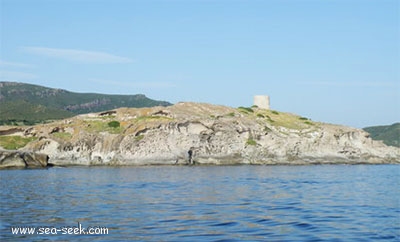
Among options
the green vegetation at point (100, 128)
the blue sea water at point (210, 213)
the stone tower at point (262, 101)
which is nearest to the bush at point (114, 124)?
the green vegetation at point (100, 128)

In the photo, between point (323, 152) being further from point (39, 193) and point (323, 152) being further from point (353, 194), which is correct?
point (39, 193)

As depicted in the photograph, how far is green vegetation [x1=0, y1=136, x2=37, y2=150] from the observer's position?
108244 millimetres

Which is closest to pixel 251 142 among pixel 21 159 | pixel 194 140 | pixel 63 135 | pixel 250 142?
pixel 250 142

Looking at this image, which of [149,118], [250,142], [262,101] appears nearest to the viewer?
[250,142]

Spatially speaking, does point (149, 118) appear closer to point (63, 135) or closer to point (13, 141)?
point (63, 135)

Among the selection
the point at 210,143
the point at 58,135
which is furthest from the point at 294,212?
the point at 58,135

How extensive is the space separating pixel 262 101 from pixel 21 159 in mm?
83979

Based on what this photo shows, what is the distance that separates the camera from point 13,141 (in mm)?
111625

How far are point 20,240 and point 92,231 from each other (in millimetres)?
3451

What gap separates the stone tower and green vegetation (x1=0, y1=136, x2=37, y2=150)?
73.7 meters

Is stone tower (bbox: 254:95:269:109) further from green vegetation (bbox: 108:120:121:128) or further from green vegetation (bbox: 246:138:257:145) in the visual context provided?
green vegetation (bbox: 108:120:121:128)

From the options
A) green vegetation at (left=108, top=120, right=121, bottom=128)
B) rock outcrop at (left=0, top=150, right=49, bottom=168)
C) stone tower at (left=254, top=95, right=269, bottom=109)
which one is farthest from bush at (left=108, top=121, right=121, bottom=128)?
stone tower at (left=254, top=95, right=269, bottom=109)

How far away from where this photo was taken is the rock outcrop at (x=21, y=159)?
315 ft

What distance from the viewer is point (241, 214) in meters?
29.4
